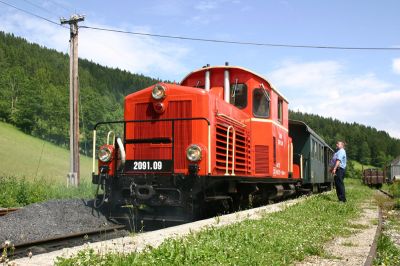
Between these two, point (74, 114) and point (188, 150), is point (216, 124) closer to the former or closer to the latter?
point (188, 150)

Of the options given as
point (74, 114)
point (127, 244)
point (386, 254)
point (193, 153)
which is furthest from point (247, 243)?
point (74, 114)

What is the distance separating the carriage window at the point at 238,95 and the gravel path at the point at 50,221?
3909 mm

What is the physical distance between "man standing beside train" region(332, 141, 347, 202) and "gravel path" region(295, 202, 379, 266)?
14.0 ft

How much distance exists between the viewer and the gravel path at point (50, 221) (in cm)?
725

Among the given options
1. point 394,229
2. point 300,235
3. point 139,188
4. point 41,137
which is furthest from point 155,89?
point 41,137

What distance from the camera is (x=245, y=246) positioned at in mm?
4652

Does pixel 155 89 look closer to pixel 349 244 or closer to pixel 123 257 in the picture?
pixel 349 244

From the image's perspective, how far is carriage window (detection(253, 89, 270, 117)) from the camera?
10039 mm

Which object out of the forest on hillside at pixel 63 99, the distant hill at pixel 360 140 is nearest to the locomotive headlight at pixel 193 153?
the forest on hillside at pixel 63 99

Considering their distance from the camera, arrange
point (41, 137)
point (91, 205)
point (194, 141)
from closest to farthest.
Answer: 1. point (194, 141)
2. point (91, 205)
3. point (41, 137)

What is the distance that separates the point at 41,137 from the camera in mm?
67875

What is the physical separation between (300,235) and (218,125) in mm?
3294

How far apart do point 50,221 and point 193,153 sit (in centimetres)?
302

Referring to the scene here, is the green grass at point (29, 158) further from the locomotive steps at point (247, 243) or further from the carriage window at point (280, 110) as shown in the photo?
the locomotive steps at point (247, 243)
